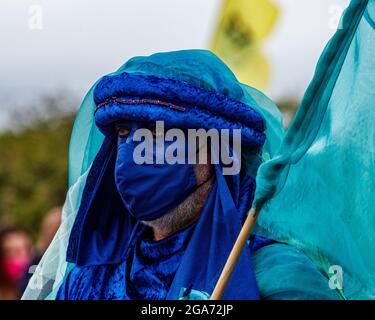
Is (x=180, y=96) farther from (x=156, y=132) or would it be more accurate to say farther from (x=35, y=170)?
(x=35, y=170)

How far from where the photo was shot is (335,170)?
2.78 m

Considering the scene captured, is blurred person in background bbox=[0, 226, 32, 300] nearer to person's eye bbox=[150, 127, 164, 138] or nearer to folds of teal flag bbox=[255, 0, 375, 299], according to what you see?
person's eye bbox=[150, 127, 164, 138]

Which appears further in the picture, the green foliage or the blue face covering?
the green foliage

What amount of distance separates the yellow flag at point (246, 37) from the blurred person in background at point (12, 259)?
2402 mm

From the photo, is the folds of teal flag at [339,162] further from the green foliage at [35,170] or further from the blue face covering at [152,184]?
the green foliage at [35,170]

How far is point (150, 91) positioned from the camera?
2986 millimetres

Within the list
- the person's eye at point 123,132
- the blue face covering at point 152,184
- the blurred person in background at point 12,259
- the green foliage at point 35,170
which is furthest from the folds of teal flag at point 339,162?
the green foliage at point 35,170

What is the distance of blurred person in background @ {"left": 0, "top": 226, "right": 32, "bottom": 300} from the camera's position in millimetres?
5414

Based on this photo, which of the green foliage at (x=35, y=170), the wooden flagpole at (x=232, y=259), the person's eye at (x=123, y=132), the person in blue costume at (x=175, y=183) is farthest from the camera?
the green foliage at (x=35, y=170)

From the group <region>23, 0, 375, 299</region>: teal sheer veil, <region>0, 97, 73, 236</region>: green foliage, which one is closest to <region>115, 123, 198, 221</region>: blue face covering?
<region>23, 0, 375, 299</region>: teal sheer veil

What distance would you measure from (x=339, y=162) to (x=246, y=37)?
719mm

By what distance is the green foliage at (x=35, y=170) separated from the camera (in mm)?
20703

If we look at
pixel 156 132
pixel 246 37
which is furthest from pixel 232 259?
pixel 246 37

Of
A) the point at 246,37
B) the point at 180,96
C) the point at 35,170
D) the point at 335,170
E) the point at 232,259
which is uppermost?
the point at 246,37
